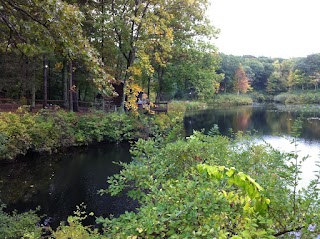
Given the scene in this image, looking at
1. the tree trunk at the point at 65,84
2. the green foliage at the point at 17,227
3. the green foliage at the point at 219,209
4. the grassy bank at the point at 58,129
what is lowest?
the green foliage at the point at 17,227

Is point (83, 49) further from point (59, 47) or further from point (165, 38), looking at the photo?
point (165, 38)

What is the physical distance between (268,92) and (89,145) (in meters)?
54.0

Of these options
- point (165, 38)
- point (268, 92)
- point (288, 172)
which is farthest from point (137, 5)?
point (268, 92)

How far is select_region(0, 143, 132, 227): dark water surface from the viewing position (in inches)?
302

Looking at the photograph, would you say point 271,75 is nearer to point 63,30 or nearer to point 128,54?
point 128,54

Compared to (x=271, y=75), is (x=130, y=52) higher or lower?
lower

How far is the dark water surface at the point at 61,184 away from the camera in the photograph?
767cm

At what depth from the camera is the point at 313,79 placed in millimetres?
50719

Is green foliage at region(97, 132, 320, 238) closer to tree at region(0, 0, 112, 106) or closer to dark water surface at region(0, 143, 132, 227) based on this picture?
tree at region(0, 0, 112, 106)

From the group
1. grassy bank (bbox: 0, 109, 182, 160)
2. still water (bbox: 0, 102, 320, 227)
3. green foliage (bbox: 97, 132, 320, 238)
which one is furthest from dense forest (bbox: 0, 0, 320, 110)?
green foliage (bbox: 97, 132, 320, 238)

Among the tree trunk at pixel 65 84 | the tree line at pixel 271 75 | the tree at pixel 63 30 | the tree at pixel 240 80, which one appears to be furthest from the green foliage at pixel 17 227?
the tree at pixel 240 80

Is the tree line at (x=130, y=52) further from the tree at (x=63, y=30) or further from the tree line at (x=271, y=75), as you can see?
the tree line at (x=271, y=75)

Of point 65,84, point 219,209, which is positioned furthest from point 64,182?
point 65,84

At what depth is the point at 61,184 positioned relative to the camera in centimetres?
946
